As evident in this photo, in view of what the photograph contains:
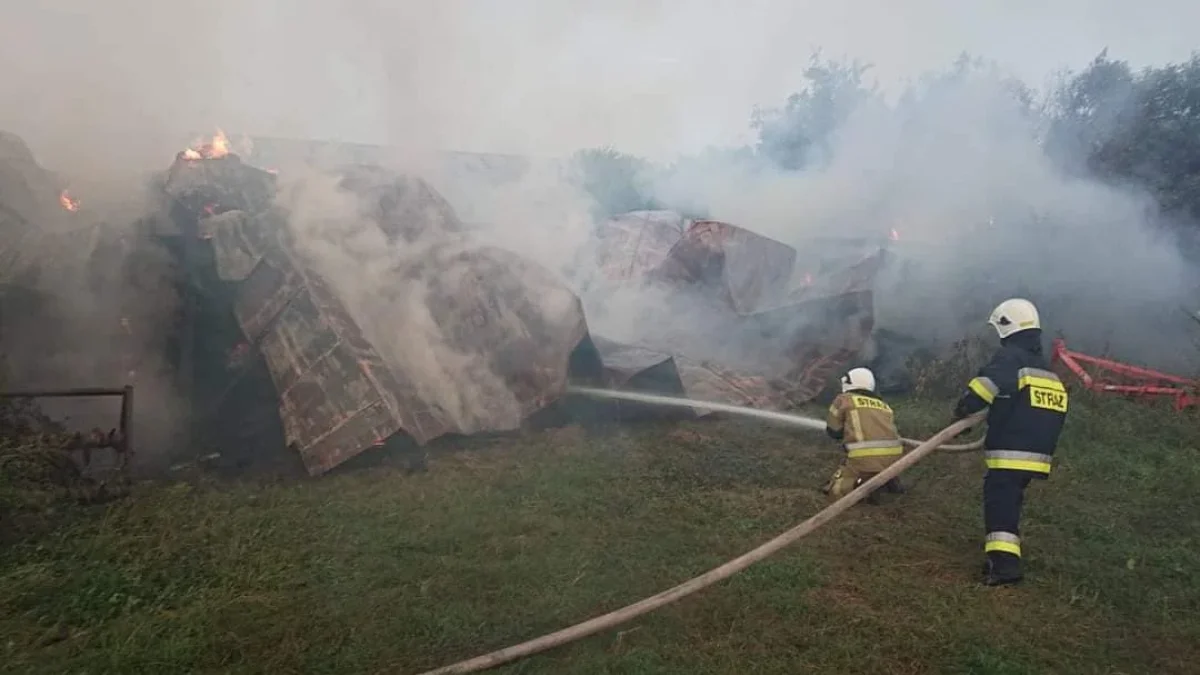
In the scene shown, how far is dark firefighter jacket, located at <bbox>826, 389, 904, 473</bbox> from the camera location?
627cm

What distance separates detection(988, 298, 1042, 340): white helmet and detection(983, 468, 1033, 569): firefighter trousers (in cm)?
89

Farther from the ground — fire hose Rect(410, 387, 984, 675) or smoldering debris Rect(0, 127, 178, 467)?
smoldering debris Rect(0, 127, 178, 467)

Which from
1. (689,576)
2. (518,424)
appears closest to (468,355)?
(518,424)

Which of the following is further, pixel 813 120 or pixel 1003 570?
pixel 813 120

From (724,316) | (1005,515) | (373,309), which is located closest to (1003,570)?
(1005,515)

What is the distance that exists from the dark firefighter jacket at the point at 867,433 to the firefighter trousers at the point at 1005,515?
126 cm

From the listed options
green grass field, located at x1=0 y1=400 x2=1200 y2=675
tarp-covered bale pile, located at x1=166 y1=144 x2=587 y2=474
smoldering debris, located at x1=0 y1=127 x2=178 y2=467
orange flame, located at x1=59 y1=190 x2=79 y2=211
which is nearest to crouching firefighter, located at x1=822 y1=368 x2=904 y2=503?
green grass field, located at x1=0 y1=400 x2=1200 y2=675

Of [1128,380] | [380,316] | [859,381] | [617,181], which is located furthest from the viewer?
[617,181]

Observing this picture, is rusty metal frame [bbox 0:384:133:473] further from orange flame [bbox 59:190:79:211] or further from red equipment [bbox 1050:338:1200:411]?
red equipment [bbox 1050:338:1200:411]

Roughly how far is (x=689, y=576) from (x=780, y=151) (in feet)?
57.5

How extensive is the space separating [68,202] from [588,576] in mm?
7289

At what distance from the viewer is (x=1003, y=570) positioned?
491 cm

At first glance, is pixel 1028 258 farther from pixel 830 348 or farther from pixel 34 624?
pixel 34 624

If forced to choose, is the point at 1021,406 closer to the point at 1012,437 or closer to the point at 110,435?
the point at 1012,437
